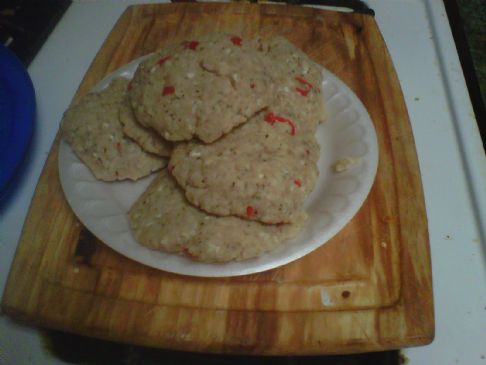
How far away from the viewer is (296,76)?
1.07 meters

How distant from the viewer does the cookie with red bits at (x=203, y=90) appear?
35.1 inches

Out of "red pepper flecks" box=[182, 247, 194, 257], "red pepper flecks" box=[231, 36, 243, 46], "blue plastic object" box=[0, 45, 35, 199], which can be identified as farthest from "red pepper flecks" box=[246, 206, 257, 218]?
"blue plastic object" box=[0, 45, 35, 199]

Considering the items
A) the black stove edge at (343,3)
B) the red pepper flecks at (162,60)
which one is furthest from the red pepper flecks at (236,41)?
the black stove edge at (343,3)

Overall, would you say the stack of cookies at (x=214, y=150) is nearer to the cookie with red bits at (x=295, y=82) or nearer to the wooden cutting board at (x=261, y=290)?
the cookie with red bits at (x=295, y=82)

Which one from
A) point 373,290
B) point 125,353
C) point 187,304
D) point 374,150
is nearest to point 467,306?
point 373,290

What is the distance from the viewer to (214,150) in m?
0.91

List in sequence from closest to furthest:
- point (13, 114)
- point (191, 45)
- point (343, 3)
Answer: point (191, 45), point (13, 114), point (343, 3)

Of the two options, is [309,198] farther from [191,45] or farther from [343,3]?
[343,3]

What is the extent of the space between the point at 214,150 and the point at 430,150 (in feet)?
2.18

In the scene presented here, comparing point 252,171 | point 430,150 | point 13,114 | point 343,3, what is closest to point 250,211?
point 252,171

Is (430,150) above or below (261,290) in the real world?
above

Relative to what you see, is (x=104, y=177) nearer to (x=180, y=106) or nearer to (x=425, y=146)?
(x=180, y=106)

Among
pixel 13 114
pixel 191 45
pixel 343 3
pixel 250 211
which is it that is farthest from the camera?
pixel 343 3

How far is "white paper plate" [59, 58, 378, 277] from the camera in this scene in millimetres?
879
